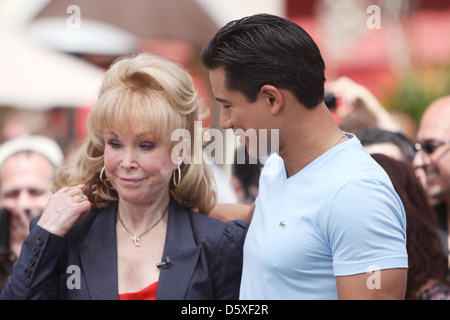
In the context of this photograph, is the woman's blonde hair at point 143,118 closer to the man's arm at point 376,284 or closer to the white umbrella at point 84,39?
the man's arm at point 376,284

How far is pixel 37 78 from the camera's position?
7230 mm

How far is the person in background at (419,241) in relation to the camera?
8.46 feet

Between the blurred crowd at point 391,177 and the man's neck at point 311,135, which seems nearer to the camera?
the man's neck at point 311,135

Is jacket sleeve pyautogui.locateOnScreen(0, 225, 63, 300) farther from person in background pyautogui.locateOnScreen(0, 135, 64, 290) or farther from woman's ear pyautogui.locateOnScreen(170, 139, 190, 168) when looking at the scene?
person in background pyautogui.locateOnScreen(0, 135, 64, 290)

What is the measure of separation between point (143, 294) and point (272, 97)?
2.97 feet

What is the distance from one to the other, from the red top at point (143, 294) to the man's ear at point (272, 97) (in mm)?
847

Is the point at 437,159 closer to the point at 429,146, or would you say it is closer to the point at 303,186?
the point at 429,146

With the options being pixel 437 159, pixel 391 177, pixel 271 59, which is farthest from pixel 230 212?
pixel 437 159

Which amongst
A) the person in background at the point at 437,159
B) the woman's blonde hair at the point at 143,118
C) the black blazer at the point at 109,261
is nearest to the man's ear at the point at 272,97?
the woman's blonde hair at the point at 143,118

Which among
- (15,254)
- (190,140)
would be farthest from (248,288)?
(15,254)

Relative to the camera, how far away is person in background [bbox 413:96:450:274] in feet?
11.0

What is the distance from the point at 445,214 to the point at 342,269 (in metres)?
1.77

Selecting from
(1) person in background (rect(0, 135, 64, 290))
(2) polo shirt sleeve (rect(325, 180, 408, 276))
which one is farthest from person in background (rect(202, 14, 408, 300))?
(1) person in background (rect(0, 135, 64, 290))
